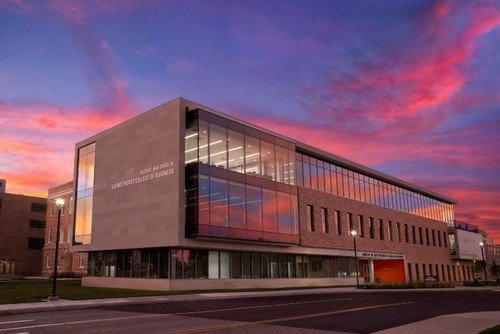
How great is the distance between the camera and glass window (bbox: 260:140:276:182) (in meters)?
40.5

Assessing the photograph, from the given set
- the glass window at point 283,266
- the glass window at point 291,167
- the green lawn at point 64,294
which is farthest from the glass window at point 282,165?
the green lawn at point 64,294

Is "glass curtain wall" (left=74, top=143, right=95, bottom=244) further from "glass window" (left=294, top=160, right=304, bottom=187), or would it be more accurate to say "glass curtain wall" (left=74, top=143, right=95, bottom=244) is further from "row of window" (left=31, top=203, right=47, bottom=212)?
"row of window" (left=31, top=203, right=47, bottom=212)

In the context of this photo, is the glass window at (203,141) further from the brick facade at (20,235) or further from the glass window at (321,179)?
the brick facade at (20,235)

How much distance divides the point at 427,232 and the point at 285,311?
6001 centimetres

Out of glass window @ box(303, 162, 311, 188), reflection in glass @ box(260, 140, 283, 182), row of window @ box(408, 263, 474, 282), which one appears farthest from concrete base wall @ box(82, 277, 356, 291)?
row of window @ box(408, 263, 474, 282)

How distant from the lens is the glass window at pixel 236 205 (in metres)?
35.5

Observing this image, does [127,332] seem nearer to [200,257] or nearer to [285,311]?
[285,311]

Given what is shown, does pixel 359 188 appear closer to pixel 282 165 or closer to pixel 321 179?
pixel 321 179

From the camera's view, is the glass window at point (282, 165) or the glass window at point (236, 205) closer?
the glass window at point (236, 205)

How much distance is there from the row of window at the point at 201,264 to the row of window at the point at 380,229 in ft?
11.9

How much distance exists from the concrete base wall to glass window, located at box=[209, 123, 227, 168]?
8929 millimetres

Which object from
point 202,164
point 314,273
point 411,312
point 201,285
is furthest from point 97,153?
point 411,312

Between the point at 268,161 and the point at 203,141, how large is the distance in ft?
27.9

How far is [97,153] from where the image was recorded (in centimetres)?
4347
